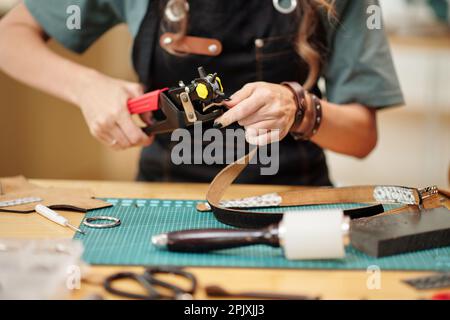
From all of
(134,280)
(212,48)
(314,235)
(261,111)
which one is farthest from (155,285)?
(212,48)

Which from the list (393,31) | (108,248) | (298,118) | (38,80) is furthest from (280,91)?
(393,31)

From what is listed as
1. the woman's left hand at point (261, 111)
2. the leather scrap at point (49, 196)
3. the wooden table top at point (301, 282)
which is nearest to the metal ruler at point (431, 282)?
the wooden table top at point (301, 282)

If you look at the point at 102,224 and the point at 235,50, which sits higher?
the point at 235,50

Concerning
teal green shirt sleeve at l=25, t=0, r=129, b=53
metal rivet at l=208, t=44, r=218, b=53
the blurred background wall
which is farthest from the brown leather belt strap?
the blurred background wall

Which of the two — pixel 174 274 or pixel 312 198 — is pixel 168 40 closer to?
pixel 312 198

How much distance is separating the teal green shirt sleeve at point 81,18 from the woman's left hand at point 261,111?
0.31m

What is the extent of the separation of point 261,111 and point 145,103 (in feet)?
0.49

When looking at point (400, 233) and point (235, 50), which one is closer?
point (400, 233)

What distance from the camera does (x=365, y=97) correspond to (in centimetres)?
91

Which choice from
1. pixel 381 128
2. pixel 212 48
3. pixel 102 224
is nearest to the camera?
pixel 102 224

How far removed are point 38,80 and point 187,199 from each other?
0.33 m

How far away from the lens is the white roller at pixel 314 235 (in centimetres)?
53

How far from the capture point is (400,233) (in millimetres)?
568

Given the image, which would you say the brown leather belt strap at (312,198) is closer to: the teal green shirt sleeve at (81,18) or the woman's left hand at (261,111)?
the woman's left hand at (261,111)
